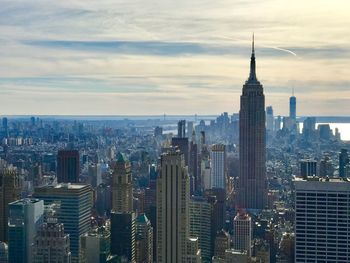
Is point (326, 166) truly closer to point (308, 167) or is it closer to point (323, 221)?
point (308, 167)

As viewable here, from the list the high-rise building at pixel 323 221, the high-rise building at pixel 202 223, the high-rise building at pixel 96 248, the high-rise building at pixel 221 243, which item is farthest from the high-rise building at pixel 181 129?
the high-rise building at pixel 323 221

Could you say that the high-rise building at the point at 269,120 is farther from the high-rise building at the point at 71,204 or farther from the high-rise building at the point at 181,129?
the high-rise building at the point at 71,204

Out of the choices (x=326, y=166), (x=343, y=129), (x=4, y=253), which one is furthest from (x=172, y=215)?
(x=343, y=129)

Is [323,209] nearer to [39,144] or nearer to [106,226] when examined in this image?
[106,226]

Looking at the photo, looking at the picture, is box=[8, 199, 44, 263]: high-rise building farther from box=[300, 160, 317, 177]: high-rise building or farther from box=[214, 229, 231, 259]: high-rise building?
box=[300, 160, 317, 177]: high-rise building

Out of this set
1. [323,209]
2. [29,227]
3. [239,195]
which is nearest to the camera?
[323,209]

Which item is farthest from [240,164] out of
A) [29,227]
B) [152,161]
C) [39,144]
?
[29,227]
